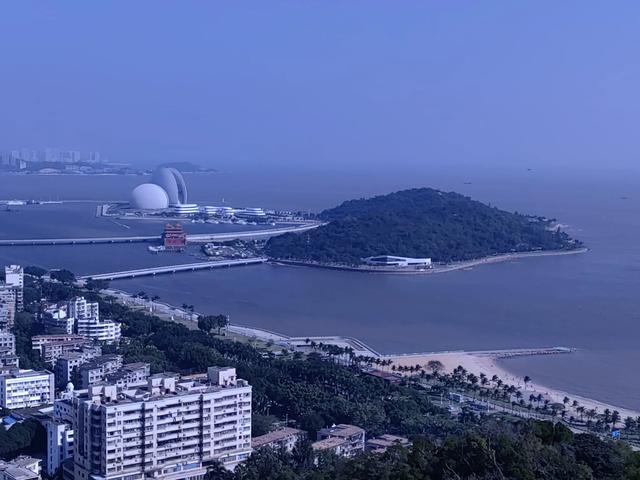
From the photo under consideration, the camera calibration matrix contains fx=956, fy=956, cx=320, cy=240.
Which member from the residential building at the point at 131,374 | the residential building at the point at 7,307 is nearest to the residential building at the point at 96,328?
the residential building at the point at 7,307

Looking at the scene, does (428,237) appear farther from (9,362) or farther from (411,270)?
(9,362)

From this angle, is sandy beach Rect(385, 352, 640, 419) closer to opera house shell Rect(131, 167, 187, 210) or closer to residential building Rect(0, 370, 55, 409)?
residential building Rect(0, 370, 55, 409)

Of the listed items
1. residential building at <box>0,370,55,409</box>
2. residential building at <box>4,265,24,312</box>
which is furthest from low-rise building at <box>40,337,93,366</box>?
residential building at <box>4,265,24,312</box>

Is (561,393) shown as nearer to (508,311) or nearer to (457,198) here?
(508,311)

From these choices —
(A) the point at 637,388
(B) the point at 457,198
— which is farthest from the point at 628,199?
(A) the point at 637,388

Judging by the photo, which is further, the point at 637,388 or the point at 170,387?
the point at 637,388

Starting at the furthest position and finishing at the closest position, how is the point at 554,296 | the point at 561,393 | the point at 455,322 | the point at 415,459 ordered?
the point at 554,296, the point at 455,322, the point at 561,393, the point at 415,459

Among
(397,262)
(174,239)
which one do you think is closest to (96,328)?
(397,262)
